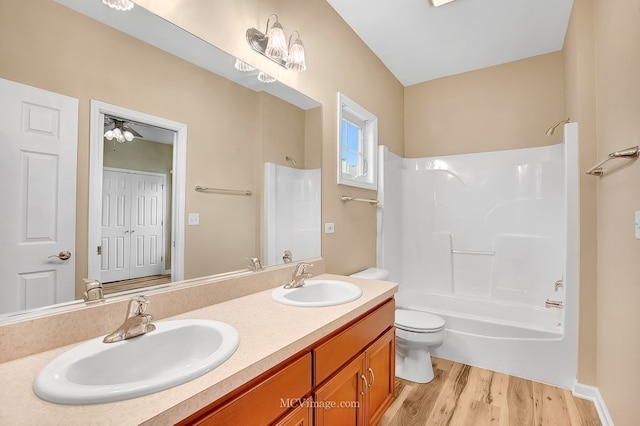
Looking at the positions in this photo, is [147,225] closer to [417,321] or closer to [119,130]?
[119,130]

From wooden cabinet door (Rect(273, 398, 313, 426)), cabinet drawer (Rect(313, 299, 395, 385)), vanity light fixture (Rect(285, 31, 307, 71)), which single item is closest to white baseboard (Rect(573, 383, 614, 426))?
cabinet drawer (Rect(313, 299, 395, 385))

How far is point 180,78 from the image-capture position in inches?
47.7

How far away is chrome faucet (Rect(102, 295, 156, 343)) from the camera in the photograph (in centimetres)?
87

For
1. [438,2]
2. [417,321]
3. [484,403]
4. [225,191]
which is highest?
[438,2]

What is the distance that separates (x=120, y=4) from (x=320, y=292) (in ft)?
4.96

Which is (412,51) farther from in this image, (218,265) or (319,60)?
(218,265)

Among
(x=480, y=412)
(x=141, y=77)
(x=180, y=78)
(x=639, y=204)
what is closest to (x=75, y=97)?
(x=141, y=77)

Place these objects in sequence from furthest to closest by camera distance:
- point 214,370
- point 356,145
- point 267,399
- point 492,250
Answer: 1. point 492,250
2. point 356,145
3. point 267,399
4. point 214,370

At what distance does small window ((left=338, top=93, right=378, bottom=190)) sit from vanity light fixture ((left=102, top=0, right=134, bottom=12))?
1414 millimetres

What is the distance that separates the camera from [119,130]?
1.01 m

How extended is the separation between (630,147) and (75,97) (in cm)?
218

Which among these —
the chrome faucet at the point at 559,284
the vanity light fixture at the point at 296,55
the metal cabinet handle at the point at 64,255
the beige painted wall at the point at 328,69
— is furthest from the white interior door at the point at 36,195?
the chrome faucet at the point at 559,284

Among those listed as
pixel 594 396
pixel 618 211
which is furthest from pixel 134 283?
pixel 594 396

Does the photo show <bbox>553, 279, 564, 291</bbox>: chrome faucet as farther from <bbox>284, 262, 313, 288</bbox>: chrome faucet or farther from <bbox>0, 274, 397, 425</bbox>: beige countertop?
<bbox>284, 262, 313, 288</bbox>: chrome faucet
